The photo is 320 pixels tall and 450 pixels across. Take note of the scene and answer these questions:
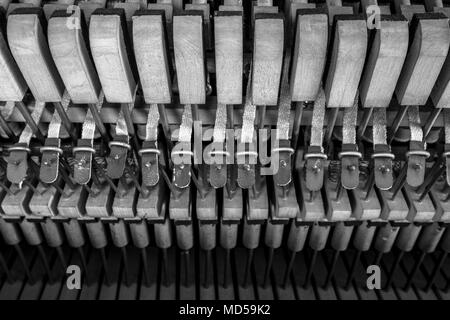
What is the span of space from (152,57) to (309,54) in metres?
0.34

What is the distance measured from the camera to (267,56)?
1012mm

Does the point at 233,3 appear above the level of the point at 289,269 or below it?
above

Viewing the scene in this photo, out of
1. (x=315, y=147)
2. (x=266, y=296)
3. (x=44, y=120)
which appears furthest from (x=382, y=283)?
(x=44, y=120)

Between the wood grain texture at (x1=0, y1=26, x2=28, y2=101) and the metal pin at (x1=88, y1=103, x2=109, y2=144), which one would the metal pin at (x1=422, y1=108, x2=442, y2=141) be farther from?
the wood grain texture at (x1=0, y1=26, x2=28, y2=101)

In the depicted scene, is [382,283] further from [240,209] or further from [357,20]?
[357,20]

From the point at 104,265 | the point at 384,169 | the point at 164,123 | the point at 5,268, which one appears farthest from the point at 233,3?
the point at 5,268

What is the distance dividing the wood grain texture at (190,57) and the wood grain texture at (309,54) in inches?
8.2

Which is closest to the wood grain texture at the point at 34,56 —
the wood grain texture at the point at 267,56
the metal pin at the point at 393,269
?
the wood grain texture at the point at 267,56

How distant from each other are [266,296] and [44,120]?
1.06 metres

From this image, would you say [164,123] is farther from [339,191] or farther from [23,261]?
[23,261]

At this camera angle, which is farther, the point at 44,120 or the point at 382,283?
the point at 382,283

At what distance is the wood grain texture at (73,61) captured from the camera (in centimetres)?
98

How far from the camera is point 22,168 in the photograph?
1217 mm

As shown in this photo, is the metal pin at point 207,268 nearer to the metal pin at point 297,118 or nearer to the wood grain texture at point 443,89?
the metal pin at point 297,118
